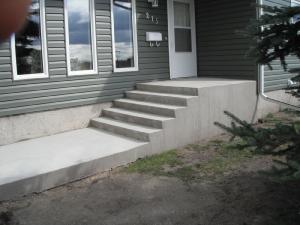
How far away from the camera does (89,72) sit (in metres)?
7.09

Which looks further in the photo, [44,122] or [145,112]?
[145,112]

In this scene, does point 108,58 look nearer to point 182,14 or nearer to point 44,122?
point 44,122

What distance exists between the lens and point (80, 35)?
6992 millimetres

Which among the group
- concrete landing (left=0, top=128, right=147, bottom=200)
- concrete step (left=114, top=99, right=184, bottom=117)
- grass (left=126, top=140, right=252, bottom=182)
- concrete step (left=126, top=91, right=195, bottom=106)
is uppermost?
concrete step (left=126, top=91, right=195, bottom=106)

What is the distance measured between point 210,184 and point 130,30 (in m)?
4.28

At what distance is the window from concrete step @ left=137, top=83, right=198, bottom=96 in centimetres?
46

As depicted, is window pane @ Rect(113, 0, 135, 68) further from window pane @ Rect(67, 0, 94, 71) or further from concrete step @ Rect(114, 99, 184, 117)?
concrete step @ Rect(114, 99, 184, 117)

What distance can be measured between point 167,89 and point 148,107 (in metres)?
0.68

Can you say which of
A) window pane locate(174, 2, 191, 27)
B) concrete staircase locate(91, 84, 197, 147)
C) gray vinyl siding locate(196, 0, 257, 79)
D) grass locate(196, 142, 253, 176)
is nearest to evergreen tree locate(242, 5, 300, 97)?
grass locate(196, 142, 253, 176)

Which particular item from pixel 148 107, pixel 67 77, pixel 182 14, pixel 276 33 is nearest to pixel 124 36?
pixel 67 77

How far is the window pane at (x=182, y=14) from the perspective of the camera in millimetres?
8844

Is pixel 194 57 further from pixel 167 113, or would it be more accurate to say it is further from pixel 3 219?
pixel 3 219

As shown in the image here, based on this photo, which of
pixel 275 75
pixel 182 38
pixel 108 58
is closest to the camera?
pixel 108 58

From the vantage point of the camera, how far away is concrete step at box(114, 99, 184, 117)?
6.39 metres
